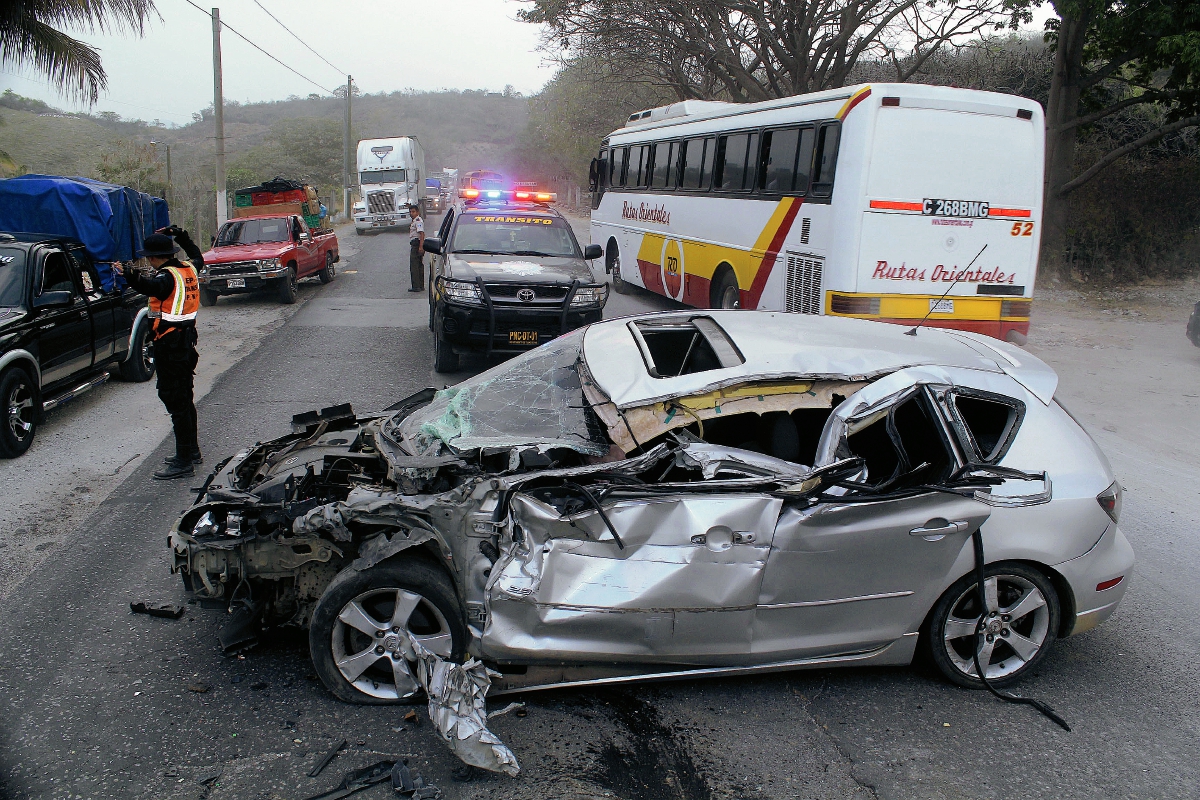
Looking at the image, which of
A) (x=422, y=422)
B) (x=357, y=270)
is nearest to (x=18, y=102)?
(x=357, y=270)

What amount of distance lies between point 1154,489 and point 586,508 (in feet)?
18.0

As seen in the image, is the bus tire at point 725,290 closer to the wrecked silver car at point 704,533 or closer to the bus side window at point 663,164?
the bus side window at point 663,164

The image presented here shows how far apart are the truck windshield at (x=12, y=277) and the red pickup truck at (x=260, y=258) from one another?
7235mm

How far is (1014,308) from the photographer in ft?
31.5

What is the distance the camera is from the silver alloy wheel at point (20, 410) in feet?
22.4

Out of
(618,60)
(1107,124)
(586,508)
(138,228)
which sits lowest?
(586,508)

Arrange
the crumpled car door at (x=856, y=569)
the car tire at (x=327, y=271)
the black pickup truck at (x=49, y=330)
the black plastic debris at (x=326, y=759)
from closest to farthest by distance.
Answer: the black plastic debris at (x=326, y=759)
the crumpled car door at (x=856, y=569)
the black pickup truck at (x=49, y=330)
the car tire at (x=327, y=271)

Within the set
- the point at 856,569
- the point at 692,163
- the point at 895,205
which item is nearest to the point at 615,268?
the point at 692,163

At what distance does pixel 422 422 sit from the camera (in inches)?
175

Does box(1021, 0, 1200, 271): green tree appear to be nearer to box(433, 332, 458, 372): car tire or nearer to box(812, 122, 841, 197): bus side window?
box(812, 122, 841, 197): bus side window

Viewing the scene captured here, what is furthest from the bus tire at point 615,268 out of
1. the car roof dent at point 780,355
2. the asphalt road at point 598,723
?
the asphalt road at point 598,723

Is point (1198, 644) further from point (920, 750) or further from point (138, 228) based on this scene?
point (138, 228)

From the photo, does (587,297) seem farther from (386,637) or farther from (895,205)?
(386,637)

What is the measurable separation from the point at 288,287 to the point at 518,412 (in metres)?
12.5
